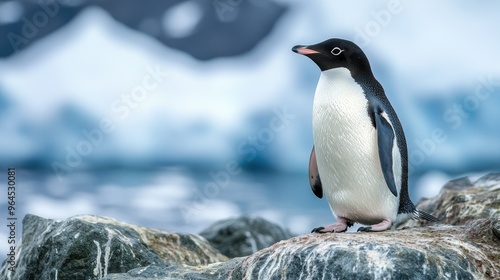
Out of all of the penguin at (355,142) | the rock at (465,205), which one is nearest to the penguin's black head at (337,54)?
the penguin at (355,142)

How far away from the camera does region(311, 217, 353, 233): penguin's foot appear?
5232 millimetres

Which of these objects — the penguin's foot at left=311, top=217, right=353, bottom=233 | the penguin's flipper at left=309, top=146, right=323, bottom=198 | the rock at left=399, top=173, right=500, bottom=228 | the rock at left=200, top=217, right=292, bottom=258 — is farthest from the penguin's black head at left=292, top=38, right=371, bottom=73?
the rock at left=200, top=217, right=292, bottom=258

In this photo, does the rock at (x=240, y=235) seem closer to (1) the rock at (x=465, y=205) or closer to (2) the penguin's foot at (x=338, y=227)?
(1) the rock at (x=465, y=205)

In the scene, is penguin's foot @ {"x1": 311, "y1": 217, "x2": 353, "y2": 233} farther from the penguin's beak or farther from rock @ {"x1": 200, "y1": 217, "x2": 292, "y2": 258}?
rock @ {"x1": 200, "y1": 217, "x2": 292, "y2": 258}

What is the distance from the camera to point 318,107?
563 cm

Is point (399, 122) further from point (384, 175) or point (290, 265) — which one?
point (290, 265)

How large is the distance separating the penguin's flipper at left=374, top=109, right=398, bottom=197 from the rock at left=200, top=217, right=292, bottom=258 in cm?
366

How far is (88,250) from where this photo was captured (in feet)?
19.7

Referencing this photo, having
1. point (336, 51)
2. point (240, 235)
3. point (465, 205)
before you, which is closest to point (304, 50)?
point (336, 51)

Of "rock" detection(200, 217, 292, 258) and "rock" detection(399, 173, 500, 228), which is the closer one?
"rock" detection(399, 173, 500, 228)

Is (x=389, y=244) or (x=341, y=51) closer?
(x=389, y=244)

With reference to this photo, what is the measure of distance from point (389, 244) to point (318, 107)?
145cm

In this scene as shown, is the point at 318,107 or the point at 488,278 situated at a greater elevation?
the point at 318,107

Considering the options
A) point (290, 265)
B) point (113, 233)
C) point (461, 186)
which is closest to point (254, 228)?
point (461, 186)
